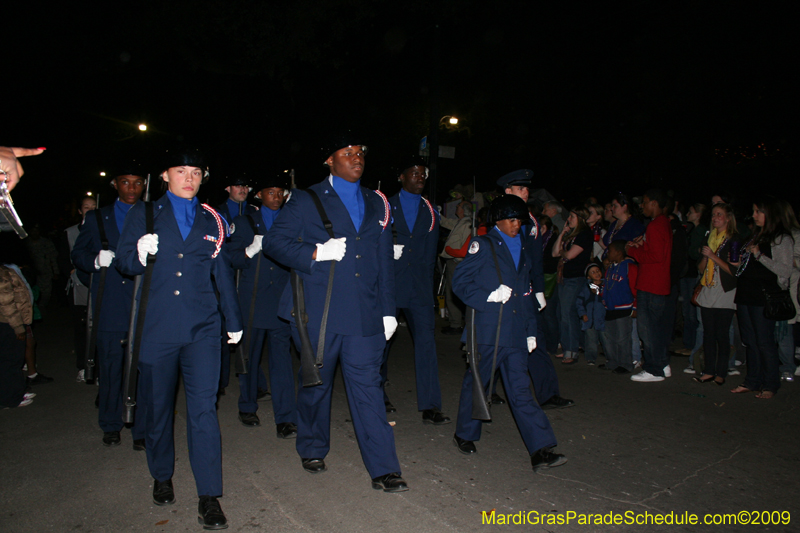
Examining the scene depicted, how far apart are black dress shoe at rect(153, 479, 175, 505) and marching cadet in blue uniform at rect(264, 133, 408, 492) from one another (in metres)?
0.92

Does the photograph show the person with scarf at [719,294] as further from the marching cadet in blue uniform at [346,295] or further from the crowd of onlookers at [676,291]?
the marching cadet in blue uniform at [346,295]

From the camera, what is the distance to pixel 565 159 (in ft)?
71.0

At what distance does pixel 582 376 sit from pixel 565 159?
1551 cm

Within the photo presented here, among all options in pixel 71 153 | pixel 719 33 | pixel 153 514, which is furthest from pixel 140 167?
pixel 71 153

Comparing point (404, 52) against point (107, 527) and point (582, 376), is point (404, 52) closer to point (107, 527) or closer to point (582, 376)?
point (582, 376)

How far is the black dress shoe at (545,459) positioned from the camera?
4.42m

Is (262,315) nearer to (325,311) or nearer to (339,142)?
(325,311)

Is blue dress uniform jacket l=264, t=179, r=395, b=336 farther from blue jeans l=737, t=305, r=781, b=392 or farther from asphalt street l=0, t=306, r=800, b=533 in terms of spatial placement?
blue jeans l=737, t=305, r=781, b=392

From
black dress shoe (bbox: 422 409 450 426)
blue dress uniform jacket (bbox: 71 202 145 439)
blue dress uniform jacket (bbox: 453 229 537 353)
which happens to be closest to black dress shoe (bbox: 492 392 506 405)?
black dress shoe (bbox: 422 409 450 426)

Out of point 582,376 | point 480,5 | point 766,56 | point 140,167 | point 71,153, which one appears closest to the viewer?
point 140,167

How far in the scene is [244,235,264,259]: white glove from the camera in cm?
561

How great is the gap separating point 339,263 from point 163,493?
1875mm

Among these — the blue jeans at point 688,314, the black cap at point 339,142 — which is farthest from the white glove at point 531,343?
the blue jeans at point 688,314

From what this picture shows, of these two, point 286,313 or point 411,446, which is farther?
point 411,446
